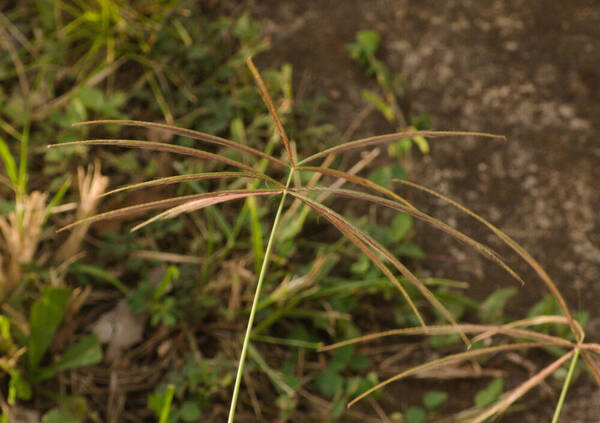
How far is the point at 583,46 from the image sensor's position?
184cm

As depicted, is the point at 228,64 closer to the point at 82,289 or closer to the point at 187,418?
the point at 82,289

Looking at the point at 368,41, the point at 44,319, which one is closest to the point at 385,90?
the point at 368,41

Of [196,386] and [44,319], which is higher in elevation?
[44,319]

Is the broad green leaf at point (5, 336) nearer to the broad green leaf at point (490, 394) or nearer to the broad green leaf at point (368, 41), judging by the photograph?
the broad green leaf at point (490, 394)

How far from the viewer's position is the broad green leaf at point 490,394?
4.53ft

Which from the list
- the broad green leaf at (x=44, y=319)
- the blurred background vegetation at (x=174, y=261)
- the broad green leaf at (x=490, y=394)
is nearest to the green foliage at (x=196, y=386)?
the blurred background vegetation at (x=174, y=261)

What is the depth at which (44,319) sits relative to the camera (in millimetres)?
1326

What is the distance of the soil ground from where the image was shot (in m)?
1.61

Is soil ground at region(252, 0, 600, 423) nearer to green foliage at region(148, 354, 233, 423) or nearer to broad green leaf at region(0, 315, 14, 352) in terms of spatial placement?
green foliage at region(148, 354, 233, 423)

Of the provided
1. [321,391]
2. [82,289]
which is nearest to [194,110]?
[82,289]

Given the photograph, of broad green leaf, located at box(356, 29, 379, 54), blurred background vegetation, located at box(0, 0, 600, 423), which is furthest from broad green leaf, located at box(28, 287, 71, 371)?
broad green leaf, located at box(356, 29, 379, 54)

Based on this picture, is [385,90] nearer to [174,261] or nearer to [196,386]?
[174,261]

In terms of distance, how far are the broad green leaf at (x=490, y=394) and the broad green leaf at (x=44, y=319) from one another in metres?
1.04

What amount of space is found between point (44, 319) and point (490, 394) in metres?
1.09
